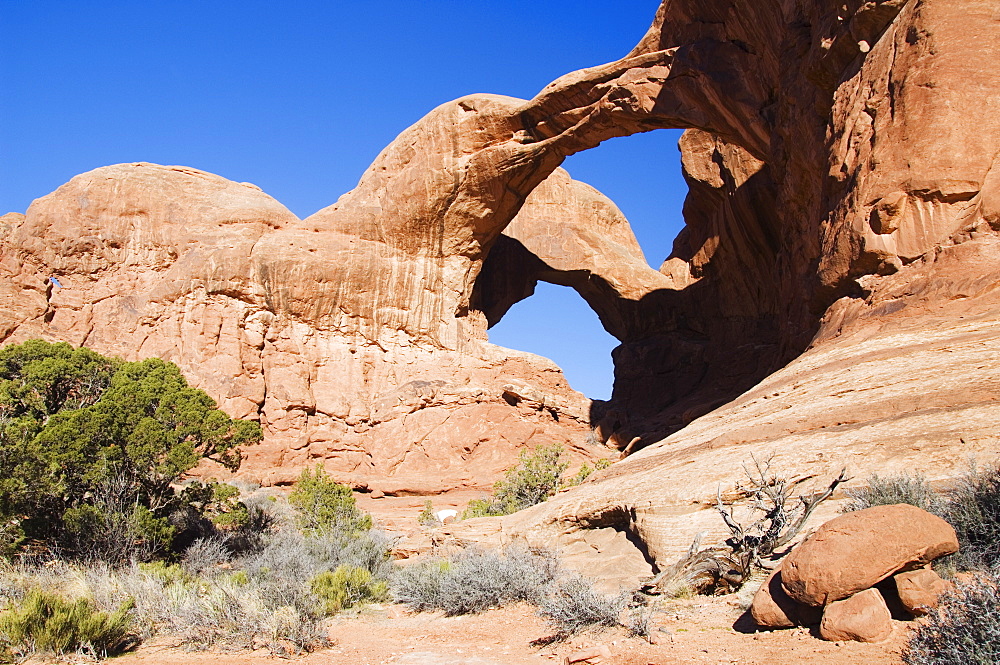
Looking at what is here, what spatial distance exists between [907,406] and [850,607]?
15.1 feet

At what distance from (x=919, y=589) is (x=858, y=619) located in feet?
1.56

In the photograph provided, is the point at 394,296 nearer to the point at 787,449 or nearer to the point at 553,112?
the point at 553,112

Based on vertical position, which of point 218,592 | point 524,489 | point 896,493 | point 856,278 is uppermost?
point 856,278

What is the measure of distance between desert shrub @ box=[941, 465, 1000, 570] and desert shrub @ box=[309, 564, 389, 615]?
6.74m

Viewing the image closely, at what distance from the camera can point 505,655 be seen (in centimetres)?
730

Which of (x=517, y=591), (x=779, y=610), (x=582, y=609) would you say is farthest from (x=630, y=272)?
(x=779, y=610)

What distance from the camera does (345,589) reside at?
10.6 metres

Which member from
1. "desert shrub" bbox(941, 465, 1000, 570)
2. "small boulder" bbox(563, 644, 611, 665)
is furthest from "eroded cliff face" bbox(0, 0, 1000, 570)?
"small boulder" bbox(563, 644, 611, 665)

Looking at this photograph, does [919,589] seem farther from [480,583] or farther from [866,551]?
[480,583]

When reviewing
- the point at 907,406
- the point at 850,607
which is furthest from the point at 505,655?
the point at 907,406

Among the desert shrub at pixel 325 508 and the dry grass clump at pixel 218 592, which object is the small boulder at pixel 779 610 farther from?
the desert shrub at pixel 325 508

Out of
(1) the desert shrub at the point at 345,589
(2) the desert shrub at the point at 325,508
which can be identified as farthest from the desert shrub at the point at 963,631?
(2) the desert shrub at the point at 325,508

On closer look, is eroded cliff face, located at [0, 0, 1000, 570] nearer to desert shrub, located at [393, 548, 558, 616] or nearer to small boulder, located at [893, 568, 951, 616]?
desert shrub, located at [393, 548, 558, 616]

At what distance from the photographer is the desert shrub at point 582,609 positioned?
7.29 m
